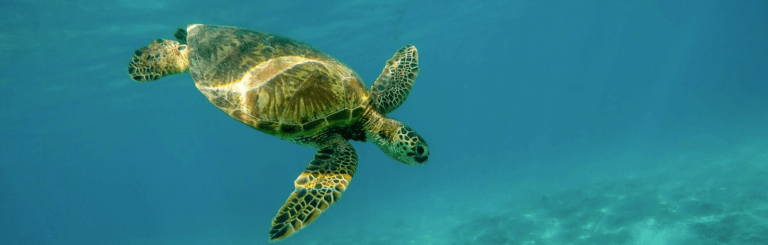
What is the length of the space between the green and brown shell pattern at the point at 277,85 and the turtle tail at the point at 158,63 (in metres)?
0.80

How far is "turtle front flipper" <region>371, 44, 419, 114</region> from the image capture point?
18.1 ft

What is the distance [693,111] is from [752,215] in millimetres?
49919

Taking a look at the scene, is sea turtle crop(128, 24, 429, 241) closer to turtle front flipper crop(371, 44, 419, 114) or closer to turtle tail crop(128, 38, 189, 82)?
turtle front flipper crop(371, 44, 419, 114)

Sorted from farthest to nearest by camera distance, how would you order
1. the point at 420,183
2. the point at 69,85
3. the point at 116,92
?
the point at 420,183 < the point at 116,92 < the point at 69,85

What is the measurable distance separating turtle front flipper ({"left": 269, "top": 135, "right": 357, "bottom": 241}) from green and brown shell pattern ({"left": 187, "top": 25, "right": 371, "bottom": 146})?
0.35 metres

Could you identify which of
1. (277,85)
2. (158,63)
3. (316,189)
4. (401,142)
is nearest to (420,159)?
(401,142)

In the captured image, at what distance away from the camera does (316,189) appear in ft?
Answer: 13.5

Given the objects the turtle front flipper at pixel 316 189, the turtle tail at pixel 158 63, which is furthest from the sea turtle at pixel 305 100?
the turtle tail at pixel 158 63

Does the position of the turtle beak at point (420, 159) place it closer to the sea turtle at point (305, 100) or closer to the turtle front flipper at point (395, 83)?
the sea turtle at point (305, 100)

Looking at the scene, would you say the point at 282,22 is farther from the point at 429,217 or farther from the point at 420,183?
the point at 420,183

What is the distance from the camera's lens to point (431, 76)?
69812 mm

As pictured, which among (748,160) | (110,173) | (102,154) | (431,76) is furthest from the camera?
(110,173)

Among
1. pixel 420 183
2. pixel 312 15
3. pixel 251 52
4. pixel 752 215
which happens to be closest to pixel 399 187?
pixel 420 183

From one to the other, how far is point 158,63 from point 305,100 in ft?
10.3
